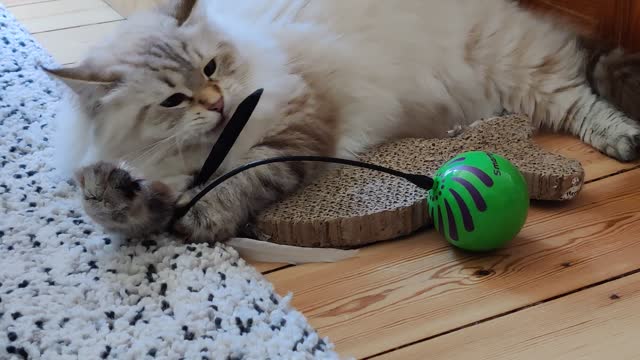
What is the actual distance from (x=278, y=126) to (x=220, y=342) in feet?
1.82

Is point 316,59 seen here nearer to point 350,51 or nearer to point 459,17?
point 350,51

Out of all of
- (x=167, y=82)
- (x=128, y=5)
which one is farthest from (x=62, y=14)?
(x=167, y=82)

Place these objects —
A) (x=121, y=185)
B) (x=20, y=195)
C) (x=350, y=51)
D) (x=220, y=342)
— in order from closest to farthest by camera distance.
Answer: (x=220, y=342), (x=121, y=185), (x=20, y=195), (x=350, y=51)

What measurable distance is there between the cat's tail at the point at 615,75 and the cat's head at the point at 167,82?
77cm

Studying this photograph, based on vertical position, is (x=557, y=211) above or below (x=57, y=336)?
above

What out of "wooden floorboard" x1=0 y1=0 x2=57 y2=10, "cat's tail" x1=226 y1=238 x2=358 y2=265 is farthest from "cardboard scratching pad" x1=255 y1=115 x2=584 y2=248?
"wooden floorboard" x1=0 y1=0 x2=57 y2=10

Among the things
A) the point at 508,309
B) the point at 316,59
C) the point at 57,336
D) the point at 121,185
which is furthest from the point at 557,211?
the point at 57,336

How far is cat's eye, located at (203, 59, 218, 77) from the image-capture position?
4.63 ft

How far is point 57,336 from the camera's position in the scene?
1132mm

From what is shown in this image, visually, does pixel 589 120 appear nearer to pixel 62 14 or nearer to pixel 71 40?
pixel 71 40

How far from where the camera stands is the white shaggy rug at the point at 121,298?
1.10 m

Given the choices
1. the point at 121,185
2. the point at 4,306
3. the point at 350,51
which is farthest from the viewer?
the point at 350,51

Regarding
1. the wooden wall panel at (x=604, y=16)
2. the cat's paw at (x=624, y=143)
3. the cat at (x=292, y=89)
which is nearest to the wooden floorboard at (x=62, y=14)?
the cat at (x=292, y=89)

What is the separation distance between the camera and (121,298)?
1234 millimetres
